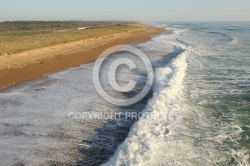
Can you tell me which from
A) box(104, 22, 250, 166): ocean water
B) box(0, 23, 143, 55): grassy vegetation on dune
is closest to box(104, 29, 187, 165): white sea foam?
box(104, 22, 250, 166): ocean water

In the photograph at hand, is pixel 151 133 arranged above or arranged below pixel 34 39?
below

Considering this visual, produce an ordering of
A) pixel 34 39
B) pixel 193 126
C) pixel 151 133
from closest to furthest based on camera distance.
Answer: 1. pixel 151 133
2. pixel 193 126
3. pixel 34 39

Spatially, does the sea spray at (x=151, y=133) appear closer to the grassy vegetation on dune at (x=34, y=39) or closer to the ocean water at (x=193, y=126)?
the ocean water at (x=193, y=126)

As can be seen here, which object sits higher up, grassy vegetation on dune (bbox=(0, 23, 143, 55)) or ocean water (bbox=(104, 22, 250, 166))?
grassy vegetation on dune (bbox=(0, 23, 143, 55))

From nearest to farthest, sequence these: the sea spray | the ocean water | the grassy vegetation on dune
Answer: the sea spray → the ocean water → the grassy vegetation on dune

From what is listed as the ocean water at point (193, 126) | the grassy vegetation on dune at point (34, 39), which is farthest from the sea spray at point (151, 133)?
the grassy vegetation on dune at point (34, 39)

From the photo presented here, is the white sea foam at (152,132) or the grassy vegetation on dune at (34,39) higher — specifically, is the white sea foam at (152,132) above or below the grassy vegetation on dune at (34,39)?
below

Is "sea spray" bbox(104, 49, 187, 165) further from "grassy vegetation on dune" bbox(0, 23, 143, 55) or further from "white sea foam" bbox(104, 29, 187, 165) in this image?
"grassy vegetation on dune" bbox(0, 23, 143, 55)

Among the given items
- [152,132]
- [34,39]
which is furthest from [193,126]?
[34,39]

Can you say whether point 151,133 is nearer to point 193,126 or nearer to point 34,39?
point 193,126

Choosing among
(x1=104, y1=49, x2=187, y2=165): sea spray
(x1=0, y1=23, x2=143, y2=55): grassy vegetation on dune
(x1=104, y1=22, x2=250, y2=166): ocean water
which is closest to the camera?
(x1=104, y1=49, x2=187, y2=165): sea spray

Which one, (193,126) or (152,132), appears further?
(193,126)

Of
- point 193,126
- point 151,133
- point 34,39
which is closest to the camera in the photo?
point 151,133
